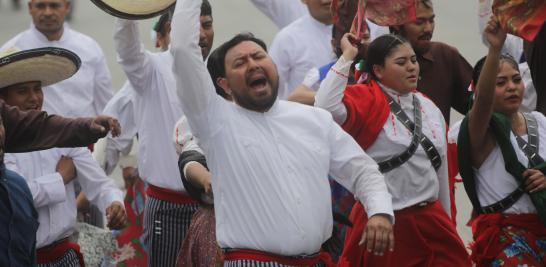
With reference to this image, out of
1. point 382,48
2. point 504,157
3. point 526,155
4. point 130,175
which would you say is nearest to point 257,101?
point 382,48

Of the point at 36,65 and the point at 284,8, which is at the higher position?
the point at 36,65

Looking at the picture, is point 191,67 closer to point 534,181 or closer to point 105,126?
point 105,126

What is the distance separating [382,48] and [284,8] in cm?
340

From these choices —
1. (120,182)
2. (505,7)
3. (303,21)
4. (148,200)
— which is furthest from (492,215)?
(120,182)

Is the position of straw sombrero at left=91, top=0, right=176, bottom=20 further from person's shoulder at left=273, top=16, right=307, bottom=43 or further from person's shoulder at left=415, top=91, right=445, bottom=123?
person's shoulder at left=273, top=16, right=307, bottom=43

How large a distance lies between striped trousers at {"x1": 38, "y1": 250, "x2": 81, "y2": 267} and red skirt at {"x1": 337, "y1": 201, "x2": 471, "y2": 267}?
5.13 feet

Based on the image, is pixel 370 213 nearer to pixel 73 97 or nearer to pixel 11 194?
pixel 11 194

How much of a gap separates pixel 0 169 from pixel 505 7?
250cm

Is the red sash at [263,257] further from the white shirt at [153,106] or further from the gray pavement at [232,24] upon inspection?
the gray pavement at [232,24]

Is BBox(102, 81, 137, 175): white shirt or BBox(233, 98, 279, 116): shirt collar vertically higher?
BBox(233, 98, 279, 116): shirt collar

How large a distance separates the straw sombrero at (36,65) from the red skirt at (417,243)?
1778mm

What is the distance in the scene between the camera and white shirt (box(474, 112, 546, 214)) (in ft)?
25.8

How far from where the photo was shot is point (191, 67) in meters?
6.55

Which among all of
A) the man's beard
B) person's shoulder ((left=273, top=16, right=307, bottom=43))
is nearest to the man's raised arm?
the man's beard
